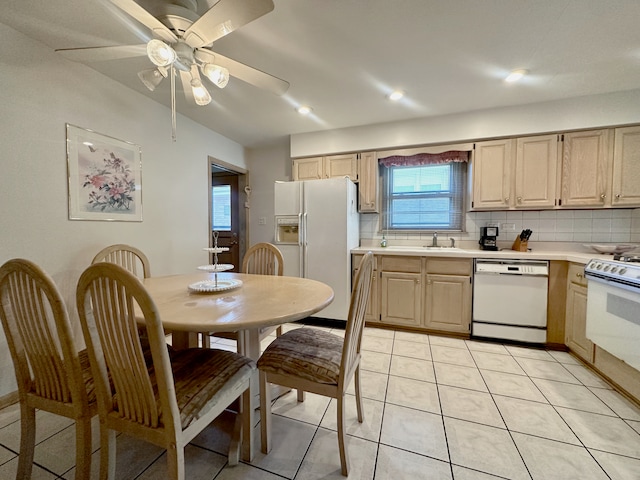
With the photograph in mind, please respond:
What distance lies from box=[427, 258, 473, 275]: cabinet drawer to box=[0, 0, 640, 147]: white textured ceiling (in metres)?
1.61

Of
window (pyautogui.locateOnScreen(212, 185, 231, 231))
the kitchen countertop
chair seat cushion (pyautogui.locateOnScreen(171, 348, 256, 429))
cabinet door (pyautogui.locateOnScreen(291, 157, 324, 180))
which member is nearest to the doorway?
window (pyautogui.locateOnScreen(212, 185, 231, 231))

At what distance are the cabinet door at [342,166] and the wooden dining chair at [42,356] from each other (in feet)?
9.48

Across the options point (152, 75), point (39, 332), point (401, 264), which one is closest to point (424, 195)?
point (401, 264)

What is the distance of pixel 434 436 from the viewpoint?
145cm

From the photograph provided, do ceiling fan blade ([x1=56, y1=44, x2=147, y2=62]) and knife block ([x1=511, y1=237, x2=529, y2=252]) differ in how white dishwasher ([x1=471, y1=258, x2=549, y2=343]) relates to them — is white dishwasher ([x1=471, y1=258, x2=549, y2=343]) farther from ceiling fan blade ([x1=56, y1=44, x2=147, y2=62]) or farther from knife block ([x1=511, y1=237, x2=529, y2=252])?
ceiling fan blade ([x1=56, y1=44, x2=147, y2=62])

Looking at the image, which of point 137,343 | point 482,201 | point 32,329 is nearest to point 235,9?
point 137,343

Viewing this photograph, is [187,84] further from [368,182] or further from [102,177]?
[368,182]

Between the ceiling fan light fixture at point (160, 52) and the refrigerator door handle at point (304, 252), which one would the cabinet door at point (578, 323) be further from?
the ceiling fan light fixture at point (160, 52)

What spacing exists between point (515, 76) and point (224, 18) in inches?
90.2

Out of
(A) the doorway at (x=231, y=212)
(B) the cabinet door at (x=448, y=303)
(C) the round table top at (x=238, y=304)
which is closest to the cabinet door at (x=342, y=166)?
(A) the doorway at (x=231, y=212)

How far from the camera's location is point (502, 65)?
6.61 ft

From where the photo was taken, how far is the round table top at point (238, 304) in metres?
1.02

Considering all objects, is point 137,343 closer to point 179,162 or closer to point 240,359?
point 240,359

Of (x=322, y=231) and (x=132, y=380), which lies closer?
(x=132, y=380)
